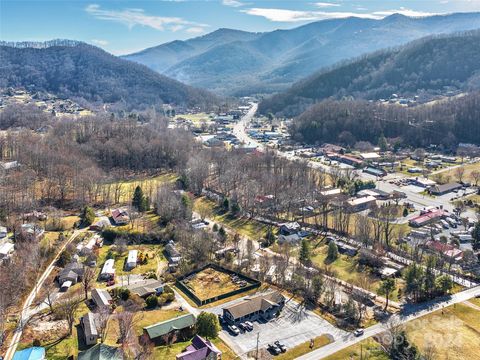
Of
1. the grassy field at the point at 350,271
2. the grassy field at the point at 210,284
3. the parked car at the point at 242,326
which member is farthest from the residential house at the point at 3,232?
the grassy field at the point at 350,271

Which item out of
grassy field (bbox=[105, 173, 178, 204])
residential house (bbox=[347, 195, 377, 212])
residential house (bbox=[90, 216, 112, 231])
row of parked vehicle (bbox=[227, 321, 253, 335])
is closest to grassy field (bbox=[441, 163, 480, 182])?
residential house (bbox=[347, 195, 377, 212])

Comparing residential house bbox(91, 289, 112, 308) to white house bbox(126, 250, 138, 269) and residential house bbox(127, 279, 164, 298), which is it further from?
white house bbox(126, 250, 138, 269)

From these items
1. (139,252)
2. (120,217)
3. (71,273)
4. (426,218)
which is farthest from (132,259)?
(426,218)

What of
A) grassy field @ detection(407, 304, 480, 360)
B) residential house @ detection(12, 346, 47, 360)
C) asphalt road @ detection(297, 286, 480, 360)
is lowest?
grassy field @ detection(407, 304, 480, 360)

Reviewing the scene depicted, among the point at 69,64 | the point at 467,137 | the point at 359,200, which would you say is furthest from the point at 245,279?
the point at 69,64

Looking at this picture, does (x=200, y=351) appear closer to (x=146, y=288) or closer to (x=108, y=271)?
(x=146, y=288)

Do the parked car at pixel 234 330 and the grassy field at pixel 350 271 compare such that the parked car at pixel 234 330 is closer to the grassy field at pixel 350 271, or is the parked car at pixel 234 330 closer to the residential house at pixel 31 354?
the residential house at pixel 31 354
